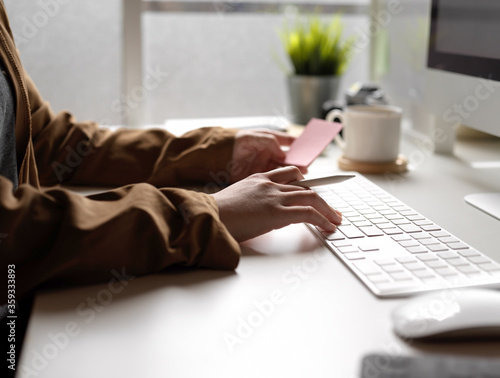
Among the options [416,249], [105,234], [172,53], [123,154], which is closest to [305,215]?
[416,249]

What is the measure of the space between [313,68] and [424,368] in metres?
1.14

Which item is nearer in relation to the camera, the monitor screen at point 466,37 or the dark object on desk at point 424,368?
the dark object on desk at point 424,368

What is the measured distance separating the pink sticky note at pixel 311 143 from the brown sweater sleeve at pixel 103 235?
337mm

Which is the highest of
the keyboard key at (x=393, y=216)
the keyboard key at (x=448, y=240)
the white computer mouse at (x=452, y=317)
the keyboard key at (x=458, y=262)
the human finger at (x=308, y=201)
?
the human finger at (x=308, y=201)

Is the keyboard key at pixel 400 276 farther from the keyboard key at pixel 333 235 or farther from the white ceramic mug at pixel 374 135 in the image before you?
the white ceramic mug at pixel 374 135

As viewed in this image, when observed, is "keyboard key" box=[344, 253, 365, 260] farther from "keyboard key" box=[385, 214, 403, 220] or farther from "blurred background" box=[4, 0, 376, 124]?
"blurred background" box=[4, 0, 376, 124]

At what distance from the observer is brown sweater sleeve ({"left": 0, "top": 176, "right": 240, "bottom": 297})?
537 mm

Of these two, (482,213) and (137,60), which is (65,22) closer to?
(137,60)

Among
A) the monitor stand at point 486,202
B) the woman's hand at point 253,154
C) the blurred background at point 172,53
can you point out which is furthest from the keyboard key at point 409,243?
the blurred background at point 172,53

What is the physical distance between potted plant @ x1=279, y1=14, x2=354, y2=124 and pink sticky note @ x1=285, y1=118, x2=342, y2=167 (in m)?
0.42

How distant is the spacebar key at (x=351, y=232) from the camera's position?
663 mm

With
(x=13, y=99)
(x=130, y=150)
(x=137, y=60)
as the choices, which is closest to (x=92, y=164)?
(x=130, y=150)

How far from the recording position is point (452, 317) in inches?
17.4

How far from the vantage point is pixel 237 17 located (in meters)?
1.56
